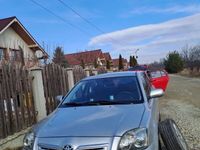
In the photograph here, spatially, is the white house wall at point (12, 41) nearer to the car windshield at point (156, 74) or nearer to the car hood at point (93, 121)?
the car windshield at point (156, 74)

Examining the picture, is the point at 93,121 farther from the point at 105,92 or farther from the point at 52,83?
the point at 52,83

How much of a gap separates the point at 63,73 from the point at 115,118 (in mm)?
10213

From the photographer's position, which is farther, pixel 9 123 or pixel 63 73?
pixel 63 73

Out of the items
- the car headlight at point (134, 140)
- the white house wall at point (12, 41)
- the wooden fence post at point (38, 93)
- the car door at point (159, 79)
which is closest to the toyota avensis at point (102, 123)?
the car headlight at point (134, 140)

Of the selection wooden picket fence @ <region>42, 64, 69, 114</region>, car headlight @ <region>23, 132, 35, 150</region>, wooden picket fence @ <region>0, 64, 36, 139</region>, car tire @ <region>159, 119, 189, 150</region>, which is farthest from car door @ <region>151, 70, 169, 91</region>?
car headlight @ <region>23, 132, 35, 150</region>

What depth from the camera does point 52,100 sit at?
524 inches

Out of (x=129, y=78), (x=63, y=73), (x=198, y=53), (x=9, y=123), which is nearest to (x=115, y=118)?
(x=129, y=78)

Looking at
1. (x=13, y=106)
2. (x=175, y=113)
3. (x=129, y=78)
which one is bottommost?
(x=175, y=113)

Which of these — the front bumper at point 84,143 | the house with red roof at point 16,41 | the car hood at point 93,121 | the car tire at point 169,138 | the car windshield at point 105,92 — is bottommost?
the car tire at point 169,138

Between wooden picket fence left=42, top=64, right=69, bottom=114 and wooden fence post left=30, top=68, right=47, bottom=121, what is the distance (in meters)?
0.80

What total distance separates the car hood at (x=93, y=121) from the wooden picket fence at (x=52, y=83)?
7185mm

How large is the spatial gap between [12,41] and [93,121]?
24520 millimetres

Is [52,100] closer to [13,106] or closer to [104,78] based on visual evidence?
[13,106]

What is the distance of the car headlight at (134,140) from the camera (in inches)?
178
